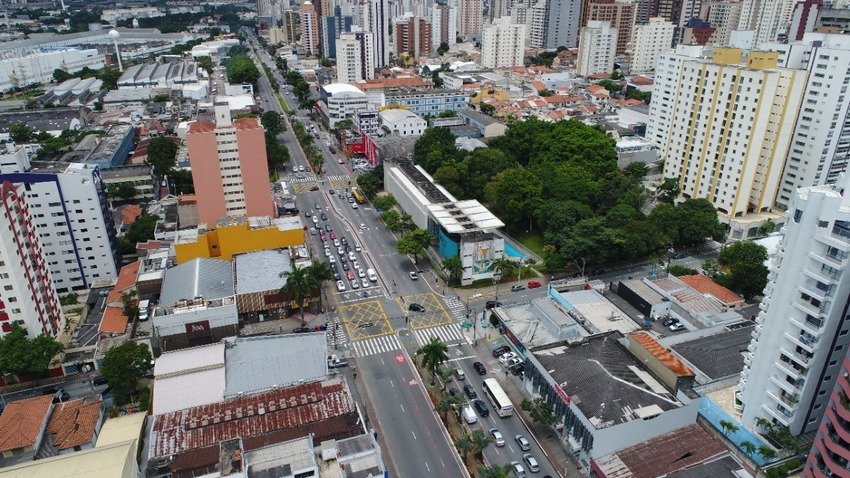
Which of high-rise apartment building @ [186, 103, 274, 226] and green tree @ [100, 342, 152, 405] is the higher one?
high-rise apartment building @ [186, 103, 274, 226]

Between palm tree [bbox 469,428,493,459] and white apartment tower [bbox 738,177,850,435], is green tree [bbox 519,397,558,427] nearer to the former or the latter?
palm tree [bbox 469,428,493,459]

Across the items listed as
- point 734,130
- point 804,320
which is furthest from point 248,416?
point 734,130

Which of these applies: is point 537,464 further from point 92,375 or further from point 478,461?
point 92,375

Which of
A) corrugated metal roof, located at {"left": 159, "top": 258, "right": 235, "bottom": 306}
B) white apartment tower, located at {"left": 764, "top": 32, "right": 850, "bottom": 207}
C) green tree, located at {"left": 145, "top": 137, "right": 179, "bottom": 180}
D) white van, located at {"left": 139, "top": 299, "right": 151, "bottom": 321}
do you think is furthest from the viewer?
green tree, located at {"left": 145, "top": 137, "right": 179, "bottom": 180}

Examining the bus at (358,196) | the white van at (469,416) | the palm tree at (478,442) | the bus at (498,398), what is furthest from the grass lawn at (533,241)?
the palm tree at (478,442)

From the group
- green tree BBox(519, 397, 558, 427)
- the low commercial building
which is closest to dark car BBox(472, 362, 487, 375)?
green tree BBox(519, 397, 558, 427)

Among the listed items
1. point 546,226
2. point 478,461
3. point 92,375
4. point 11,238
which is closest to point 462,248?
point 546,226

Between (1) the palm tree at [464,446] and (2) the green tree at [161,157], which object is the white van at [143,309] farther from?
(2) the green tree at [161,157]
